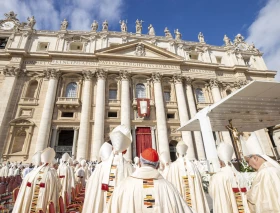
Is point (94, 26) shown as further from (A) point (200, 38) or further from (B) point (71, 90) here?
(A) point (200, 38)

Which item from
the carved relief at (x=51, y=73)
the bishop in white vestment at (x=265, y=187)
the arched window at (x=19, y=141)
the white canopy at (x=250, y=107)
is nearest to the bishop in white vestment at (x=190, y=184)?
the bishop in white vestment at (x=265, y=187)

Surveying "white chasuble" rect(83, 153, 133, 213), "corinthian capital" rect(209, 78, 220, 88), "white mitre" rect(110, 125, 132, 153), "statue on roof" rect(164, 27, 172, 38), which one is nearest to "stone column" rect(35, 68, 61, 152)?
"white chasuble" rect(83, 153, 133, 213)

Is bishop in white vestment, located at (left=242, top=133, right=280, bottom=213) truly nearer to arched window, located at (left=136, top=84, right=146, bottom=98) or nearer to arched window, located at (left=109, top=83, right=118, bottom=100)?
arched window, located at (left=136, top=84, right=146, bottom=98)

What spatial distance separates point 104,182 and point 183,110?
16.6 meters

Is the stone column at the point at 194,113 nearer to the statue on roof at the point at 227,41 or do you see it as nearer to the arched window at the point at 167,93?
the arched window at the point at 167,93

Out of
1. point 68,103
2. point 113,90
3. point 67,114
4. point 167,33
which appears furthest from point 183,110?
point 167,33

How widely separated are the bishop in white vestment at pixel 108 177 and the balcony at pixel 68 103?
50.9ft

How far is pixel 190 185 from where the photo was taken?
15.7ft

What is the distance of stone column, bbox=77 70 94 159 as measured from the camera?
15.4 meters

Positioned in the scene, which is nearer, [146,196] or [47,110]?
[146,196]

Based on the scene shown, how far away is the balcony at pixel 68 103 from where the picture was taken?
17516 mm

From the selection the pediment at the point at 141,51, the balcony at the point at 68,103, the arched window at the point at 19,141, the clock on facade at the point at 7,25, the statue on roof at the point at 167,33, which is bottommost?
the arched window at the point at 19,141

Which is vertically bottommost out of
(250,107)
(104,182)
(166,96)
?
(104,182)

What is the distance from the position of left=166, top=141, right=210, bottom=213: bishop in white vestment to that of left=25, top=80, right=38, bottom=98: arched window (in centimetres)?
1956
